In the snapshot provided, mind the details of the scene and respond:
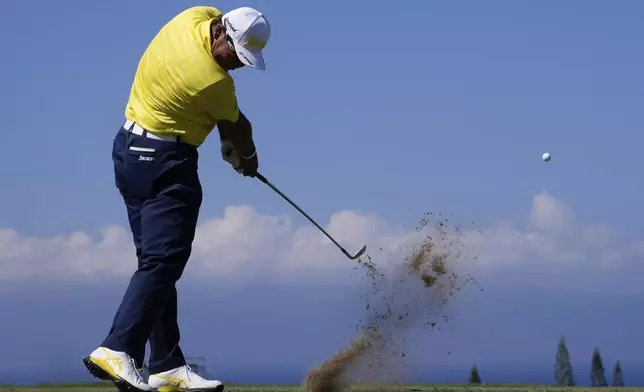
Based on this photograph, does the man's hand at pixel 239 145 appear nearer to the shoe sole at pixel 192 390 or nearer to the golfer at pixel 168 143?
the golfer at pixel 168 143

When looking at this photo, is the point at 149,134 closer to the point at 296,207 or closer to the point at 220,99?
the point at 220,99

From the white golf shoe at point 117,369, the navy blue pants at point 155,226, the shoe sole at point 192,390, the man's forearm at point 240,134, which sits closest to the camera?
the white golf shoe at point 117,369

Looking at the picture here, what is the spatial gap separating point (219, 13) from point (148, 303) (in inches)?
83.0

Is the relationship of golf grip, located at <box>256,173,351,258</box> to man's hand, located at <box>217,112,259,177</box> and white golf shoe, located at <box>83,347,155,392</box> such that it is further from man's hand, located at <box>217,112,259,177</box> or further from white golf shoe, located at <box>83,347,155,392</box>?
white golf shoe, located at <box>83,347,155,392</box>

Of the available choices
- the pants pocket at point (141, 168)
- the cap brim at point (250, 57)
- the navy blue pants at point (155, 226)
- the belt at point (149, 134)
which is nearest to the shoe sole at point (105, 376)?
the navy blue pants at point (155, 226)

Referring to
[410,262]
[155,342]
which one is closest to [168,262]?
[155,342]

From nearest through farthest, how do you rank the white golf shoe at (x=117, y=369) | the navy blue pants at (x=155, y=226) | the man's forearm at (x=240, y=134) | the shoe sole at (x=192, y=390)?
the white golf shoe at (x=117, y=369)
the navy blue pants at (x=155, y=226)
the man's forearm at (x=240, y=134)
the shoe sole at (x=192, y=390)

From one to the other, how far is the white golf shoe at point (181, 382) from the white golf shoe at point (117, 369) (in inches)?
24.5

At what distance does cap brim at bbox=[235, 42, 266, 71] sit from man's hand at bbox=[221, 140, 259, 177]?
0.78m

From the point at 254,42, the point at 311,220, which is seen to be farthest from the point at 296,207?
the point at 254,42

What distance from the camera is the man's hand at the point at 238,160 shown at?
8.84 metres

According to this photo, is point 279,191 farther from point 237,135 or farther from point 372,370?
point 372,370

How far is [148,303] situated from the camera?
8211 millimetres

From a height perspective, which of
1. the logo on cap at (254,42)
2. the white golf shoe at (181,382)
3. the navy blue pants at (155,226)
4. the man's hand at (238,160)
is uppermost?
the logo on cap at (254,42)
